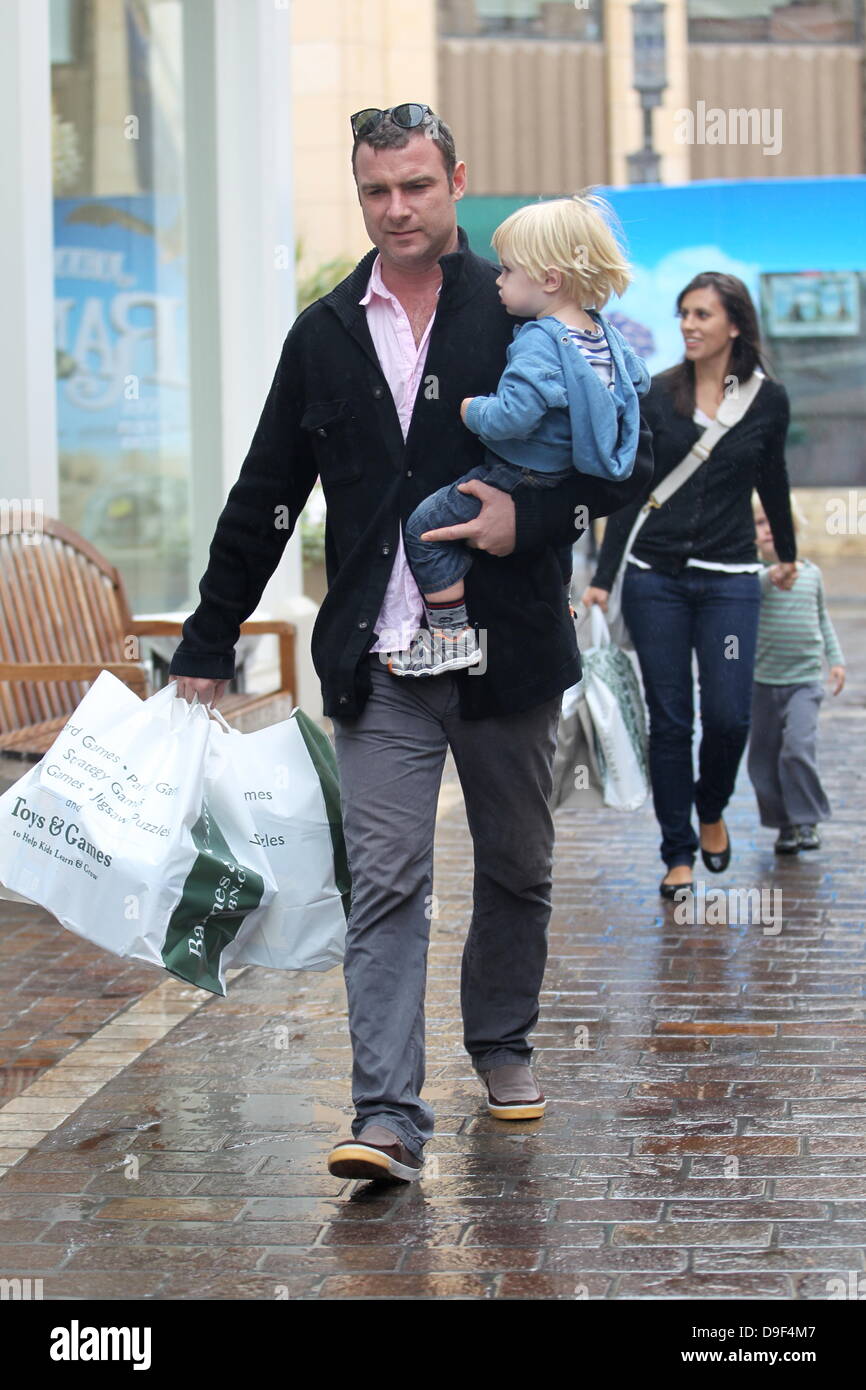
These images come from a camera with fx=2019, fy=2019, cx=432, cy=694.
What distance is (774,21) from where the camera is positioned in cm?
2819

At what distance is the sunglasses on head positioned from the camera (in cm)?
400

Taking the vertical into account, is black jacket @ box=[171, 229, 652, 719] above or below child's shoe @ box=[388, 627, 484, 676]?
above

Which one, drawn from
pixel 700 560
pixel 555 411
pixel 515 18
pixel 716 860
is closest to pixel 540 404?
pixel 555 411

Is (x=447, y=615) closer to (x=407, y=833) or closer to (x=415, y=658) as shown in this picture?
(x=415, y=658)

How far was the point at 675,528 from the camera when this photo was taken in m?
6.63

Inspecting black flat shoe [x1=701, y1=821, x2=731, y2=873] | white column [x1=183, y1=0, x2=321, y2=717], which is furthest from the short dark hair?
white column [x1=183, y1=0, x2=321, y2=717]

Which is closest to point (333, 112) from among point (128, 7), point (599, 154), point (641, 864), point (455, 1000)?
point (599, 154)

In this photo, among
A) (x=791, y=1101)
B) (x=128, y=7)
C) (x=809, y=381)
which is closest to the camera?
(x=791, y=1101)

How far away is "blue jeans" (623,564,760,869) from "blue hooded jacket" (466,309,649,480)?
258 centimetres

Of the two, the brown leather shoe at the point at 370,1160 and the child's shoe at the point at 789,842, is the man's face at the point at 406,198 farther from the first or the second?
the child's shoe at the point at 789,842

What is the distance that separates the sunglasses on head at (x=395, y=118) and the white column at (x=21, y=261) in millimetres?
3746

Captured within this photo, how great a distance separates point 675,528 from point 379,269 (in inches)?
104

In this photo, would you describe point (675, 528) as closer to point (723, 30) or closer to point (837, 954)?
point (837, 954)

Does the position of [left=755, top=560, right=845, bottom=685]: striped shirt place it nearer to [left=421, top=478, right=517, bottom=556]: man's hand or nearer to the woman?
the woman
